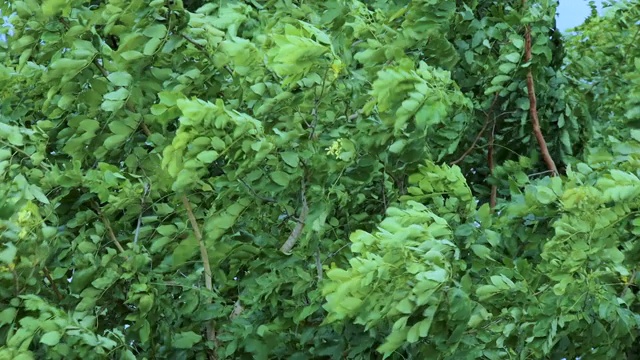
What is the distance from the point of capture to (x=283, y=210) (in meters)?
6.00

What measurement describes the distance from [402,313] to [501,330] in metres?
0.64

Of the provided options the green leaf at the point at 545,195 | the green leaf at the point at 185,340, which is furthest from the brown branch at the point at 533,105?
the green leaf at the point at 185,340

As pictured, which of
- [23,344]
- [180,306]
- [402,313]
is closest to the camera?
[402,313]

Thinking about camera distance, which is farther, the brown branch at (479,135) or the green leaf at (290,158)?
the brown branch at (479,135)

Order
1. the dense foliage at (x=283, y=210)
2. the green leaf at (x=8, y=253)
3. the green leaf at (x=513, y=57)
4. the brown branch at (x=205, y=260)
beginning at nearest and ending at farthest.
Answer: the dense foliage at (x=283, y=210), the green leaf at (x=8, y=253), the brown branch at (x=205, y=260), the green leaf at (x=513, y=57)

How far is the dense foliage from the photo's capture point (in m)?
5.13

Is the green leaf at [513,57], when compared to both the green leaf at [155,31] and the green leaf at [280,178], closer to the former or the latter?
the green leaf at [280,178]

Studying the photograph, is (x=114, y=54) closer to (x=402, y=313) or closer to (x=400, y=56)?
(x=400, y=56)

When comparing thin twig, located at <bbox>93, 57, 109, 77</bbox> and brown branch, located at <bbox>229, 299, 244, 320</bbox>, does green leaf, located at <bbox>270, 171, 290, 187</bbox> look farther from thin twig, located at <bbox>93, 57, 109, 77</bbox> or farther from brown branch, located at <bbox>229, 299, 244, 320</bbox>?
thin twig, located at <bbox>93, 57, 109, 77</bbox>

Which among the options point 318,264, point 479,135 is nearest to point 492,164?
point 479,135

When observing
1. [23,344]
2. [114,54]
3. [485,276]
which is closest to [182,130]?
[114,54]

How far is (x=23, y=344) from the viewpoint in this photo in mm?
5234

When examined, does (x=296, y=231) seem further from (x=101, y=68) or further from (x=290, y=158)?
(x=101, y=68)

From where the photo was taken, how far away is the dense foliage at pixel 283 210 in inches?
202
